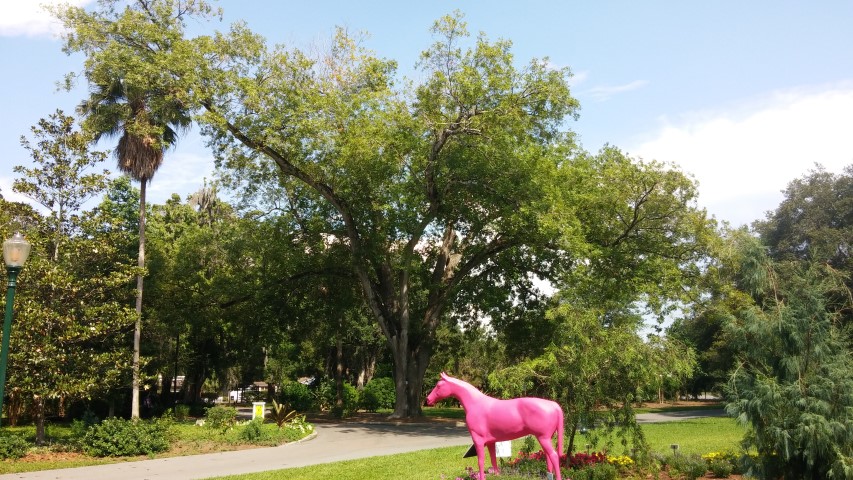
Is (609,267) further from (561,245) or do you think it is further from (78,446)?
(78,446)

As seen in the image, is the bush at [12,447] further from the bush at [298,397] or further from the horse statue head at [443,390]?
the bush at [298,397]

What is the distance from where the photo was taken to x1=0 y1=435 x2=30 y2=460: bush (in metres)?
16.6

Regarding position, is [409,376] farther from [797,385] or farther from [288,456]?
[797,385]

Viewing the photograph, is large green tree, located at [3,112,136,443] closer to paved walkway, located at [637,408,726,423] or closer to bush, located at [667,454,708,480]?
bush, located at [667,454,708,480]

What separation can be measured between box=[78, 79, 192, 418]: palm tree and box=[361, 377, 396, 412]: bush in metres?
19.9

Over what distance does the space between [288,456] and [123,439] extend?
4248 millimetres

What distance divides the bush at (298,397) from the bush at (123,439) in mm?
20723

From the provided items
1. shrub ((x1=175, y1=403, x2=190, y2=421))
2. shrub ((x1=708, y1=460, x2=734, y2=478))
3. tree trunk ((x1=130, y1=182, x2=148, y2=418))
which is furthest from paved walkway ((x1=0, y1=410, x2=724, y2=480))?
shrub ((x1=175, y1=403, x2=190, y2=421))

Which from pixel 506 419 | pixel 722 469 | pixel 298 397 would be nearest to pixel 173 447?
pixel 506 419

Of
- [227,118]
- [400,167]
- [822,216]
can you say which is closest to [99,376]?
[227,118]

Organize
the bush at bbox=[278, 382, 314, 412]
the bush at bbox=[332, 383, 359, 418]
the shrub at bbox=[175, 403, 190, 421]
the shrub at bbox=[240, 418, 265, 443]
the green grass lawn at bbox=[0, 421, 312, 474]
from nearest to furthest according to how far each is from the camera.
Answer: the green grass lawn at bbox=[0, 421, 312, 474] < the shrub at bbox=[240, 418, 265, 443] < the shrub at bbox=[175, 403, 190, 421] < the bush at bbox=[332, 383, 359, 418] < the bush at bbox=[278, 382, 314, 412]

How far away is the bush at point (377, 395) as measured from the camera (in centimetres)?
4128

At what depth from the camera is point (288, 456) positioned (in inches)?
687

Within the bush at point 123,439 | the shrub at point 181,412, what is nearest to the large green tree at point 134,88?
the bush at point 123,439
